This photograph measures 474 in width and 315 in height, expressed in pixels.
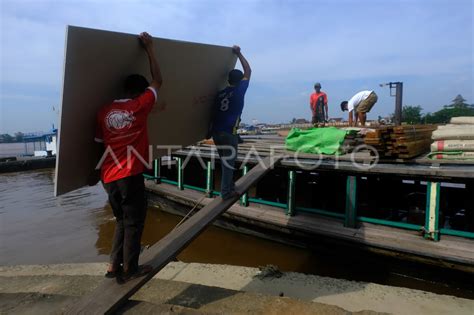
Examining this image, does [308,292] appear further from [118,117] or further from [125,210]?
[118,117]

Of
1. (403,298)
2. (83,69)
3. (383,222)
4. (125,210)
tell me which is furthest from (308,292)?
(83,69)

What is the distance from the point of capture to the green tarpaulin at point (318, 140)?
20.7 ft

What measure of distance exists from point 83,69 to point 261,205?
4.76 metres

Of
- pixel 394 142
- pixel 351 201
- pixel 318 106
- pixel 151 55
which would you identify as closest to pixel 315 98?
pixel 318 106

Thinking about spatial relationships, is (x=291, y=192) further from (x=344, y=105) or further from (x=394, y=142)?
(x=344, y=105)

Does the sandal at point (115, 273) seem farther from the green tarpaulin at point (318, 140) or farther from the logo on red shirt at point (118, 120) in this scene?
the green tarpaulin at point (318, 140)

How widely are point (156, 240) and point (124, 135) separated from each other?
219 inches

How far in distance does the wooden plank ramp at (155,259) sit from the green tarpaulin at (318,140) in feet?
6.49

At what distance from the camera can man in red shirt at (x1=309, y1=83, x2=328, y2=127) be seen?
10586 mm

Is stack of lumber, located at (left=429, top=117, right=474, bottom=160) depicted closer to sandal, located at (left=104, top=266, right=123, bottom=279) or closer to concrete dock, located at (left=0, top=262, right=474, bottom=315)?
concrete dock, located at (left=0, top=262, right=474, bottom=315)

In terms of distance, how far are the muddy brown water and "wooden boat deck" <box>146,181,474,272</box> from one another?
29cm

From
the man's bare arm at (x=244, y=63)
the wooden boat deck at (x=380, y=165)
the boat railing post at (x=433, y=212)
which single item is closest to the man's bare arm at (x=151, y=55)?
the man's bare arm at (x=244, y=63)

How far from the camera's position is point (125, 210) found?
295cm

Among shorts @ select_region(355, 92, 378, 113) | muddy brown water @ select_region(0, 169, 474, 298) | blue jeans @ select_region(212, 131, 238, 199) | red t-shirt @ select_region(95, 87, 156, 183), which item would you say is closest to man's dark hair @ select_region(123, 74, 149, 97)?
red t-shirt @ select_region(95, 87, 156, 183)
